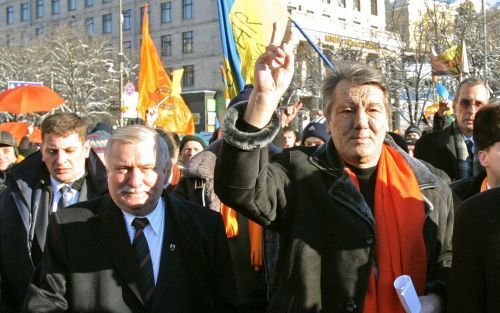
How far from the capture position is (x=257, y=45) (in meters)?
→ 6.50

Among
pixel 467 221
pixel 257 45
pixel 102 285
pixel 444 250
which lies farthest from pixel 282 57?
pixel 257 45

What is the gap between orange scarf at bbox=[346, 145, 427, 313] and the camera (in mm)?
2416

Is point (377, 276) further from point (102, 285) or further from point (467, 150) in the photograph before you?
point (467, 150)

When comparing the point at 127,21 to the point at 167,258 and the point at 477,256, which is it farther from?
the point at 477,256

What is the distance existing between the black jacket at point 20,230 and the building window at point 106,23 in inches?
2378

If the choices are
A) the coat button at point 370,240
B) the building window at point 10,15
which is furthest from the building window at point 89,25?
the coat button at point 370,240

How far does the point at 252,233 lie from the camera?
4.21 meters

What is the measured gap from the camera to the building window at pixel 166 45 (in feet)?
189

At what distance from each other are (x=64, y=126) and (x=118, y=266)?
164 centimetres

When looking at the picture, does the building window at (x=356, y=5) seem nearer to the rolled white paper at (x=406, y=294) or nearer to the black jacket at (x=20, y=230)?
the black jacket at (x=20, y=230)

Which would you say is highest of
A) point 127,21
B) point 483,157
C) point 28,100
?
point 127,21

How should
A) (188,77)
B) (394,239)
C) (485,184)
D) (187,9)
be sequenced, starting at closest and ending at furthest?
(394,239), (485,184), (188,77), (187,9)

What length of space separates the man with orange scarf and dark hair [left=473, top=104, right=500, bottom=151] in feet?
1.14

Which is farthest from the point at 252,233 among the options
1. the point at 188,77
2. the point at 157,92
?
the point at 188,77
